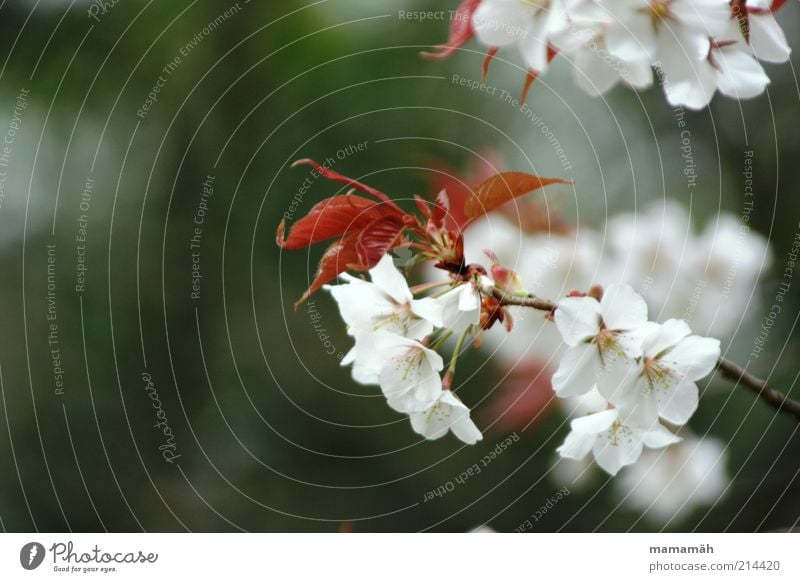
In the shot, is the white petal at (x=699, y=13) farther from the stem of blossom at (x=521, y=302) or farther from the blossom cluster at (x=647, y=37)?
the stem of blossom at (x=521, y=302)

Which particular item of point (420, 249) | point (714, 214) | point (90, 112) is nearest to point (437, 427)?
point (420, 249)

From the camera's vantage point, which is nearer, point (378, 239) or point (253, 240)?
point (378, 239)

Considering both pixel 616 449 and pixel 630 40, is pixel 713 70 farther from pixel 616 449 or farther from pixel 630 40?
pixel 616 449

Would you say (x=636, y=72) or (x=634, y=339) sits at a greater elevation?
(x=636, y=72)

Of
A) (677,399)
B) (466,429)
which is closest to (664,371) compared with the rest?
(677,399)

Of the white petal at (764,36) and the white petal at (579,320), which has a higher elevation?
the white petal at (764,36)

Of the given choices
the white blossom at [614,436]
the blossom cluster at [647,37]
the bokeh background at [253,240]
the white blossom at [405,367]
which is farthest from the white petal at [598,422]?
the bokeh background at [253,240]

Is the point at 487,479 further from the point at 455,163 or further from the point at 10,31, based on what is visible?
the point at 10,31
